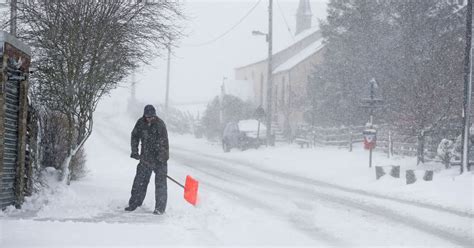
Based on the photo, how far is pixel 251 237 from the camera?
8.33 meters

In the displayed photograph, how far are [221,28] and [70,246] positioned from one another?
393ft

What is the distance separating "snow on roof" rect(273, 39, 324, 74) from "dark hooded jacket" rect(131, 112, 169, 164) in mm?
41116

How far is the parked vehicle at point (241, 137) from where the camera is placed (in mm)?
32656

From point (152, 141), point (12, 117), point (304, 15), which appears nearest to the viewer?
point (12, 117)

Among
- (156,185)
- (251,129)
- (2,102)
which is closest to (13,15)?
(2,102)

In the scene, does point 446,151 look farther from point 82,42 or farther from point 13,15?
point 13,15

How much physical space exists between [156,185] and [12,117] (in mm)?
2568

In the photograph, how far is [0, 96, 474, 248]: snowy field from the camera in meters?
7.84

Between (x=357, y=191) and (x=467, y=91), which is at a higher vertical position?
(x=467, y=91)

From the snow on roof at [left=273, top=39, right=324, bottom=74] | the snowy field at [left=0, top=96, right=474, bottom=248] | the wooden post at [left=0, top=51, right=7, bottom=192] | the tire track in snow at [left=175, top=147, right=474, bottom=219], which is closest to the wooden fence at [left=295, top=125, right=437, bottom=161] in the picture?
the snowy field at [left=0, top=96, right=474, bottom=248]

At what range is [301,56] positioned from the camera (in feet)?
176

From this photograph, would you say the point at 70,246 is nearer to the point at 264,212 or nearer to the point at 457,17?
the point at 264,212

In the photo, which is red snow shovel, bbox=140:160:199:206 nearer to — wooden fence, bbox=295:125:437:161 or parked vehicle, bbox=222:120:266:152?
wooden fence, bbox=295:125:437:161

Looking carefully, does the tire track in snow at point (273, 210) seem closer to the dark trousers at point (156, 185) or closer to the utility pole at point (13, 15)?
the dark trousers at point (156, 185)
